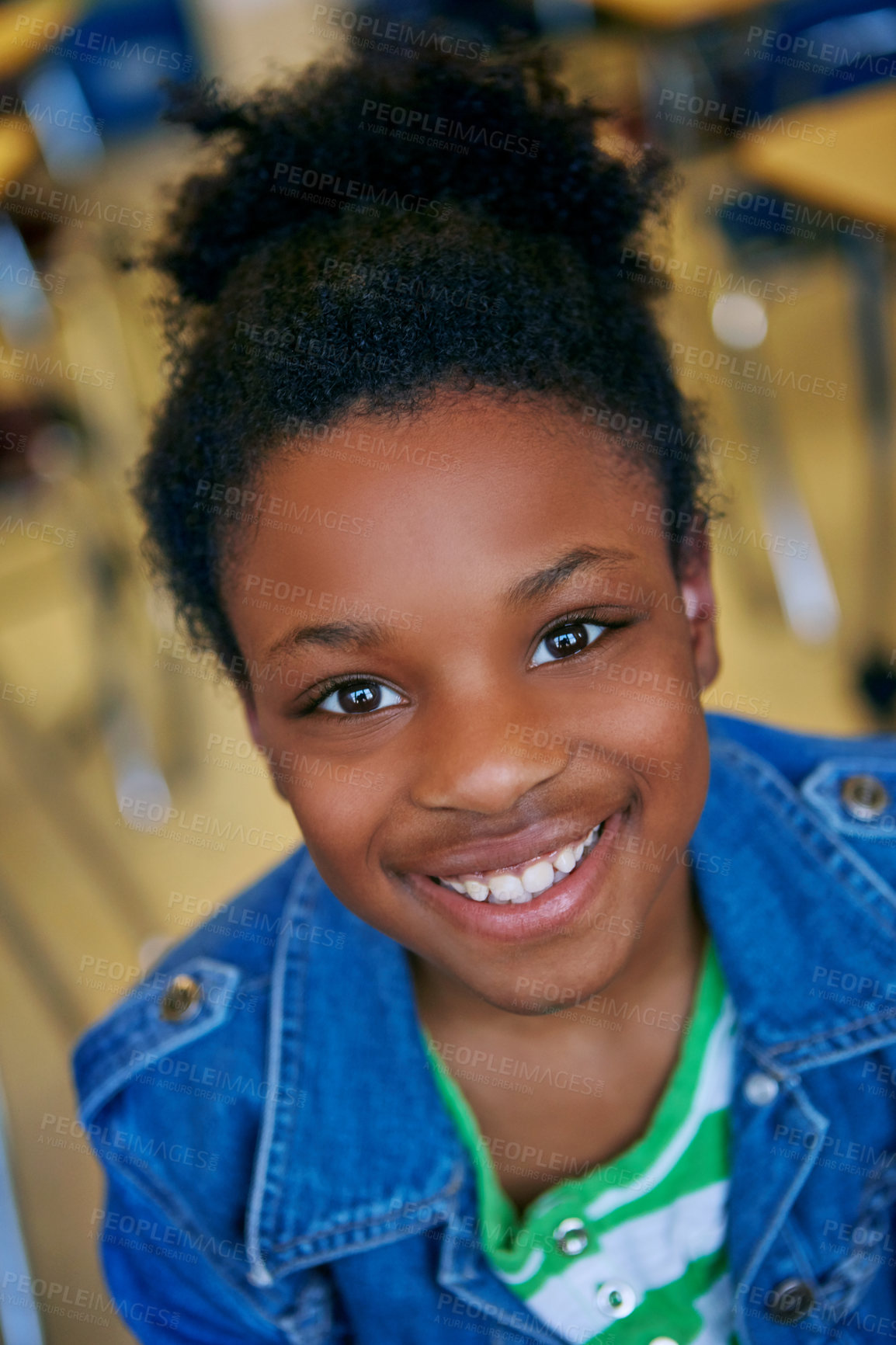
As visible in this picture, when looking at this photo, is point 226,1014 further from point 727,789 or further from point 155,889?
point 155,889

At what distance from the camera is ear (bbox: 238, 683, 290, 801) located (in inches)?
33.1

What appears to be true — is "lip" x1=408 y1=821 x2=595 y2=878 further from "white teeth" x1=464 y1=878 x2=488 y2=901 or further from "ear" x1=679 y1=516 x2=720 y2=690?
"ear" x1=679 y1=516 x2=720 y2=690

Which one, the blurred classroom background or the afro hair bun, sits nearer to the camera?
the afro hair bun

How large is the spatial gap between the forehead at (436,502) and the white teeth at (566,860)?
0.19 meters

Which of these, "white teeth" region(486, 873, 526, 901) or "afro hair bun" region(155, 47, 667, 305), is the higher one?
"afro hair bun" region(155, 47, 667, 305)

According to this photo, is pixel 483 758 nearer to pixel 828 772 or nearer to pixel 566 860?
pixel 566 860

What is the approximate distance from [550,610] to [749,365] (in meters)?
2.02

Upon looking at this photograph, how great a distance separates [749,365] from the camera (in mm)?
2521

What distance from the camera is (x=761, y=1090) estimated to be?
0.89m

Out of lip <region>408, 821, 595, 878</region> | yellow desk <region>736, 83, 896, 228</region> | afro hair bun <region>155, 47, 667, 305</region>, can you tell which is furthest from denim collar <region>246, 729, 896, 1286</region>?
yellow desk <region>736, 83, 896, 228</region>

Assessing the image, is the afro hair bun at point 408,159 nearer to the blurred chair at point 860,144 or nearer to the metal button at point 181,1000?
the metal button at point 181,1000

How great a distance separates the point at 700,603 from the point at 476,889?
11.2 inches

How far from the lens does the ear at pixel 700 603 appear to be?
853 millimetres

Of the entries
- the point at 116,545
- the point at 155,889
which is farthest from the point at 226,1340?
the point at 116,545
